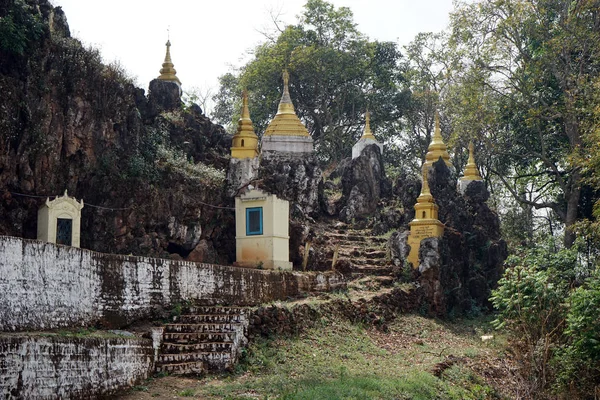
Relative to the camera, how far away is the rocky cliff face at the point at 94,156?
1902cm

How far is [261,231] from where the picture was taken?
72.9 ft

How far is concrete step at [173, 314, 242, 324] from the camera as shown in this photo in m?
16.5

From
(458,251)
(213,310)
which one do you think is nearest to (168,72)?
(458,251)

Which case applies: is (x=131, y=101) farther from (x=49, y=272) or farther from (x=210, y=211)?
(x=49, y=272)

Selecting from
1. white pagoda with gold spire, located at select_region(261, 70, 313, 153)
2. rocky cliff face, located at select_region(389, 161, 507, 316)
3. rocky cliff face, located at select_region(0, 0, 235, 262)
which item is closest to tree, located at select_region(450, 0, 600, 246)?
rocky cliff face, located at select_region(389, 161, 507, 316)

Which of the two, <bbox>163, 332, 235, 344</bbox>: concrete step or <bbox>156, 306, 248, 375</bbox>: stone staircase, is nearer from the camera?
<bbox>156, 306, 248, 375</bbox>: stone staircase

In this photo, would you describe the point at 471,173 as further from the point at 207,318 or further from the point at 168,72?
the point at 207,318

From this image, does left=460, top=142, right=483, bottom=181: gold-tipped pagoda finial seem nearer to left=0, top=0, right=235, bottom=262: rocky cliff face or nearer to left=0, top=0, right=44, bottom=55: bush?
left=0, top=0, right=235, bottom=262: rocky cliff face

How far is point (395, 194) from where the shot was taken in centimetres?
3142

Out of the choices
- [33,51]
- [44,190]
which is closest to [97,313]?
[44,190]

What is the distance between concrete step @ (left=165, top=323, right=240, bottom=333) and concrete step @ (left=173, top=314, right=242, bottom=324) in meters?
0.23

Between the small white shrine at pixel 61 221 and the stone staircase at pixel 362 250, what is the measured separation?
8988 millimetres

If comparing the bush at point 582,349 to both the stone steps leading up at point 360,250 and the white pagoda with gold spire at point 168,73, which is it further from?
the white pagoda with gold spire at point 168,73

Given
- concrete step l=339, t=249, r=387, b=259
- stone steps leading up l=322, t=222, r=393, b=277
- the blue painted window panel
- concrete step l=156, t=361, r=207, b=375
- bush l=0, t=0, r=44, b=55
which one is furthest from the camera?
concrete step l=339, t=249, r=387, b=259
